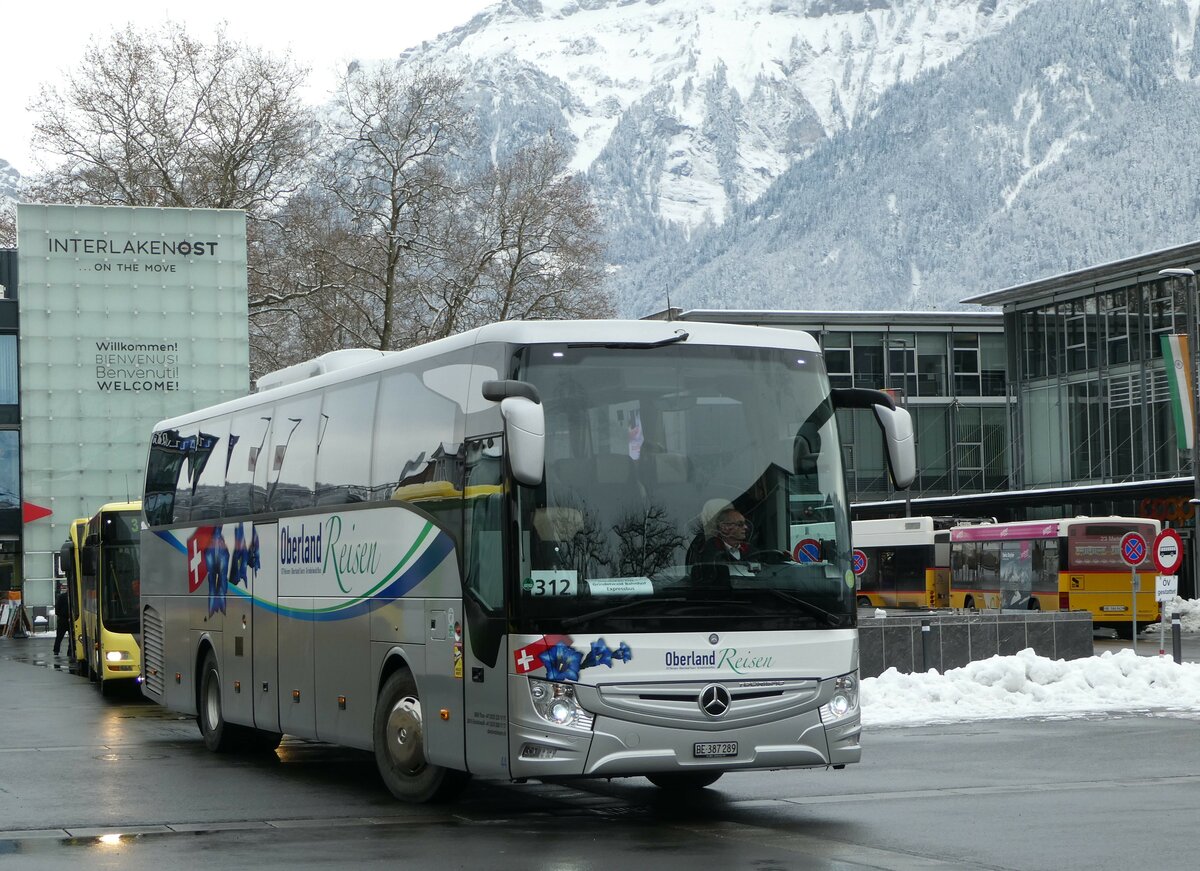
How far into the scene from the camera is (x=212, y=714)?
60.3 ft

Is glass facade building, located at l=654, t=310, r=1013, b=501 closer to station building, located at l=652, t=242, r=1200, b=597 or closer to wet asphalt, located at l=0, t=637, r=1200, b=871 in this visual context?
station building, located at l=652, t=242, r=1200, b=597

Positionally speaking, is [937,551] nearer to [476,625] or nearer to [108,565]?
[108,565]

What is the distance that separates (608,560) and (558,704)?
956 mm

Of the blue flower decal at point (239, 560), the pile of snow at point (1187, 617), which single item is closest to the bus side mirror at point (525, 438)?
the blue flower decal at point (239, 560)

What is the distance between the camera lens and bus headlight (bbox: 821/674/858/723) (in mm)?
12164

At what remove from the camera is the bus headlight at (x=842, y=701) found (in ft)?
39.9

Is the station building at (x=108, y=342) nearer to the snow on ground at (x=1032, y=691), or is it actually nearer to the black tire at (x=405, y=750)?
the snow on ground at (x=1032, y=691)

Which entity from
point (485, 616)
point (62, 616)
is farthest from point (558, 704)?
point (62, 616)

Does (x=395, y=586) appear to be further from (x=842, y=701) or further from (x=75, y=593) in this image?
(x=75, y=593)

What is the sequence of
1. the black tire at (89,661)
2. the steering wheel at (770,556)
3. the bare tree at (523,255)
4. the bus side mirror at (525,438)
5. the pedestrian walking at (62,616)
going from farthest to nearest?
the bare tree at (523,255) < the pedestrian walking at (62,616) < the black tire at (89,661) < the steering wheel at (770,556) < the bus side mirror at (525,438)

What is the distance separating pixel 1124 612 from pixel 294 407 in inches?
1266

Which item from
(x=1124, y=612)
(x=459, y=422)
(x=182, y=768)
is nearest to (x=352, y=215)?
(x=1124, y=612)

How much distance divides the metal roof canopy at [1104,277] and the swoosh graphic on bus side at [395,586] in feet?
156

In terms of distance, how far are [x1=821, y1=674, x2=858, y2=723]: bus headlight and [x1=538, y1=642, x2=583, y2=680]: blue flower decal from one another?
68.3 inches
